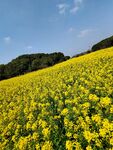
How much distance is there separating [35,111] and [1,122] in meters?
1.35

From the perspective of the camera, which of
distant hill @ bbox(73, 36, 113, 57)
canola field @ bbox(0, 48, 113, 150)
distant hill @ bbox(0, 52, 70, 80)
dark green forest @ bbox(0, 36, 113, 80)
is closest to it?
canola field @ bbox(0, 48, 113, 150)

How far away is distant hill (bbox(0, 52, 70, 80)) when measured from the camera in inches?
1765

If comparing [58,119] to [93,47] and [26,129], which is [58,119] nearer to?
[26,129]

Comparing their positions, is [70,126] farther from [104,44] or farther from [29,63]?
[29,63]

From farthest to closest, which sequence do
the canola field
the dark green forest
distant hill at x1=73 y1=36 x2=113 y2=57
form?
the dark green forest, distant hill at x1=73 y1=36 x2=113 y2=57, the canola field

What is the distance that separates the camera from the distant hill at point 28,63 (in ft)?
147

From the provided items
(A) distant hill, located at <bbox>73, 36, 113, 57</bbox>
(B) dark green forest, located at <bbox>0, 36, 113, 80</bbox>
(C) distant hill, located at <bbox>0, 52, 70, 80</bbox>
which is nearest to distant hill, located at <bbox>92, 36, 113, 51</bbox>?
(A) distant hill, located at <bbox>73, 36, 113, 57</bbox>

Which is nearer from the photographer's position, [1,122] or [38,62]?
[1,122]

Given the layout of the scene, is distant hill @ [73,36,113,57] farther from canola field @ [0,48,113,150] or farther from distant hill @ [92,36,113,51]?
canola field @ [0,48,113,150]

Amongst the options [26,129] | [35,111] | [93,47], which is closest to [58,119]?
[26,129]

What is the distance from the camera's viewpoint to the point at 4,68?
4844 cm

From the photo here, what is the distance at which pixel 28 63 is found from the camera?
48.4 metres

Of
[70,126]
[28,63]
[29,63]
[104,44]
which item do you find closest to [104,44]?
[104,44]

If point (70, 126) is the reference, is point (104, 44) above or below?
below
